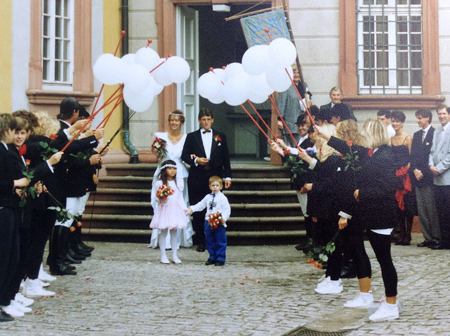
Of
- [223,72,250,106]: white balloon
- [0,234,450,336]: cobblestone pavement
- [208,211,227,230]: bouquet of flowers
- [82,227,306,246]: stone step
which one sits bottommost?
[0,234,450,336]: cobblestone pavement

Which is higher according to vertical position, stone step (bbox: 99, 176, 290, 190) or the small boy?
stone step (bbox: 99, 176, 290, 190)

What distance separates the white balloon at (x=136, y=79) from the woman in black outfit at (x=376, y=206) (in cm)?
198

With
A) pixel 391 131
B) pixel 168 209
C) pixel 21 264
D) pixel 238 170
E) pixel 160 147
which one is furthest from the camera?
pixel 238 170

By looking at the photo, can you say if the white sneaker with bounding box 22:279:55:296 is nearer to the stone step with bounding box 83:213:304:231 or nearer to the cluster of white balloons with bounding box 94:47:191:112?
the cluster of white balloons with bounding box 94:47:191:112

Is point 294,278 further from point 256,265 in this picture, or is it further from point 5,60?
point 5,60

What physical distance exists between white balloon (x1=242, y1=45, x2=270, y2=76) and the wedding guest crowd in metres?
1.69

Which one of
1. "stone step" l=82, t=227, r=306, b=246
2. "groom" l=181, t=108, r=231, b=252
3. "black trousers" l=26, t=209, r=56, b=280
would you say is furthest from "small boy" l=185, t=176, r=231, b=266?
"black trousers" l=26, t=209, r=56, b=280

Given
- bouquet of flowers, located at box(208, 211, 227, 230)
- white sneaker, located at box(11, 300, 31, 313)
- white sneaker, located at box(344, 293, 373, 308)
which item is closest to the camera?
white sneaker, located at box(11, 300, 31, 313)

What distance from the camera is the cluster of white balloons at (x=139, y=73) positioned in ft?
24.2

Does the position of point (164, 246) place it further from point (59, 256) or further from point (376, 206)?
point (376, 206)

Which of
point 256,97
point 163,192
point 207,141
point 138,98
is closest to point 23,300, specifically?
point 138,98

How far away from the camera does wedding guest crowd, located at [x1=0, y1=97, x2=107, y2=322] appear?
19.7 ft

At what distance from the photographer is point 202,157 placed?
33.6ft

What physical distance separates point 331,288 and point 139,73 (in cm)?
293
